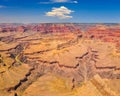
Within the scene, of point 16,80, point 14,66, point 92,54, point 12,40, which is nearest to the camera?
point 16,80

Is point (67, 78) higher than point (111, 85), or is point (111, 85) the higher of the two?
point (111, 85)

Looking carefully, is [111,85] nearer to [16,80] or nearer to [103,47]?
[16,80]

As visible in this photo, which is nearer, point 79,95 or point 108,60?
point 79,95

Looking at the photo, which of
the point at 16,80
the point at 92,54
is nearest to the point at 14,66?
the point at 16,80

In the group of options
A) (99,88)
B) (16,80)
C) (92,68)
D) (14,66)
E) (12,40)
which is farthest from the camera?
(12,40)

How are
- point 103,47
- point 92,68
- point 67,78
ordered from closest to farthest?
1. point 67,78
2. point 92,68
3. point 103,47

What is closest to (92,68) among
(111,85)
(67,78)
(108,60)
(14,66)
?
(108,60)

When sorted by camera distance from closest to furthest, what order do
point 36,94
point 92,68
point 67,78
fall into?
point 36,94 → point 67,78 → point 92,68

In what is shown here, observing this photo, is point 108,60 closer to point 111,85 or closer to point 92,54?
point 92,54

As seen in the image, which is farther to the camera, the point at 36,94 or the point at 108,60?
the point at 108,60
